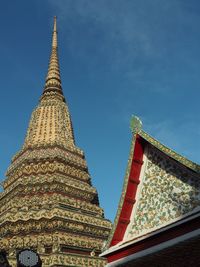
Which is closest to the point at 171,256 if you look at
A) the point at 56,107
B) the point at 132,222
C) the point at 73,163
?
the point at 132,222

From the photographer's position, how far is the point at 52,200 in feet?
71.7

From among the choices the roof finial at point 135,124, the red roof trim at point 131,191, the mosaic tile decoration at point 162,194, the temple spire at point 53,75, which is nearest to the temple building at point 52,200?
the temple spire at point 53,75

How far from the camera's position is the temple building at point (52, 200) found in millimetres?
20188

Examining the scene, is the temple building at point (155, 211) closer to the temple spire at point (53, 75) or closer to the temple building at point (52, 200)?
the temple building at point (52, 200)

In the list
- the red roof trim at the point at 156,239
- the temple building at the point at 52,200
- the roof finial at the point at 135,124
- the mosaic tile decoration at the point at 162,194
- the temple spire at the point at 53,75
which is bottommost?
the red roof trim at the point at 156,239

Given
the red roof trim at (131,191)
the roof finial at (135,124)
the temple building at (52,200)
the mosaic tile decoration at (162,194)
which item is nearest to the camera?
the mosaic tile decoration at (162,194)

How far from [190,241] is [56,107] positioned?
23.5 meters

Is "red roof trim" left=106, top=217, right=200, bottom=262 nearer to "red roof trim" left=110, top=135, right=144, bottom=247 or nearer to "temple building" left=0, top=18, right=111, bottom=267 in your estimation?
"red roof trim" left=110, top=135, right=144, bottom=247

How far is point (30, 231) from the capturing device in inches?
820

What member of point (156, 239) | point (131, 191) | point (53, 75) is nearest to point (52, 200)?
point (53, 75)

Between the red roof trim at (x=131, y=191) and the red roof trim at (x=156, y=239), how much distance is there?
2.15 feet

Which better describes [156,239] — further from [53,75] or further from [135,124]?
[53,75]

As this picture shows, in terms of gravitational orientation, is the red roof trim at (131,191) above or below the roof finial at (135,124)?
below

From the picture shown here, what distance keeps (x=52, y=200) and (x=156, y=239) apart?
50.7 ft
